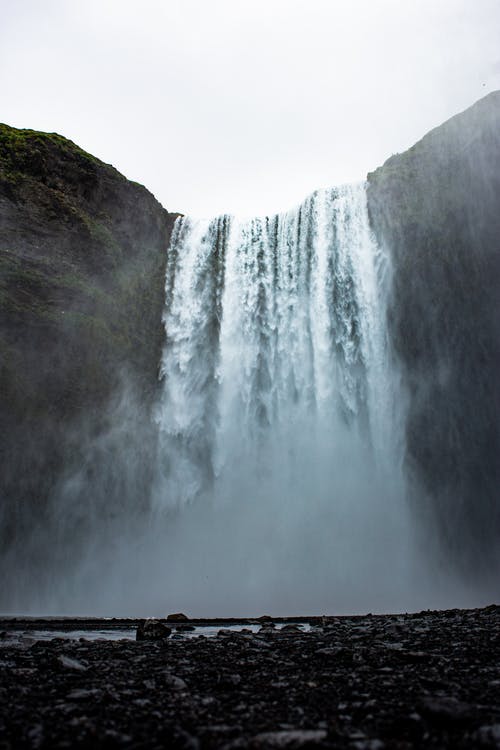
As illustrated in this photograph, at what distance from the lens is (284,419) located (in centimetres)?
2214

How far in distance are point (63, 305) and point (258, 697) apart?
2029 centimetres

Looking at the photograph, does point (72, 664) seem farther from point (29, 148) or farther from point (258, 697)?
point (29, 148)

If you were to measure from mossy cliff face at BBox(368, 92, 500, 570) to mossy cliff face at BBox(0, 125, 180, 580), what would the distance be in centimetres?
1163

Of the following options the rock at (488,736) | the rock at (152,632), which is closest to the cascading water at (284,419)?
the rock at (152,632)

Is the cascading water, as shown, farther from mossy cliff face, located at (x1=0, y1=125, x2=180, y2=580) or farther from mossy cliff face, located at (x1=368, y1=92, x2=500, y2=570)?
mossy cliff face, located at (x1=0, y1=125, x2=180, y2=580)

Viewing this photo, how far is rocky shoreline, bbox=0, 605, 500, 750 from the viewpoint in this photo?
2.42 metres

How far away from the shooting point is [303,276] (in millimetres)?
23719

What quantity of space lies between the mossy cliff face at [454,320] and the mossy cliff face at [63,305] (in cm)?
1163

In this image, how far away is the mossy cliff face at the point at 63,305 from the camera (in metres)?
19.9

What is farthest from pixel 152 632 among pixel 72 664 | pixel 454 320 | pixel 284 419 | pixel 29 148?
pixel 29 148

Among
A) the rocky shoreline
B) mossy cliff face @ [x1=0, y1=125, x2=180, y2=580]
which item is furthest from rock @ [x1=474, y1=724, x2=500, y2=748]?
mossy cliff face @ [x1=0, y1=125, x2=180, y2=580]

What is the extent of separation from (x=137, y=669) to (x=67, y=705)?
5.51 ft

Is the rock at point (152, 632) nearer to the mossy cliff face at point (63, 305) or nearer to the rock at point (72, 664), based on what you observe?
the rock at point (72, 664)

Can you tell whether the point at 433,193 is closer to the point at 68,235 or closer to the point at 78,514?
the point at 68,235
